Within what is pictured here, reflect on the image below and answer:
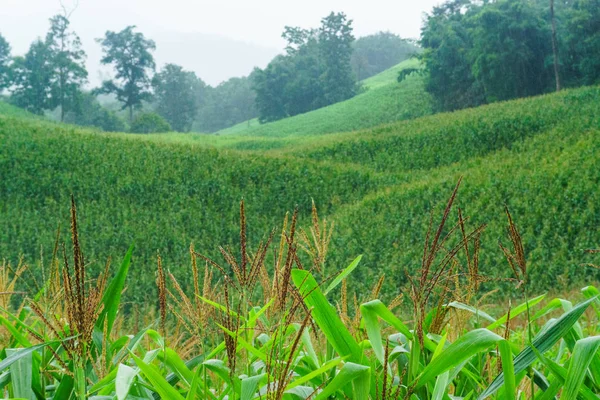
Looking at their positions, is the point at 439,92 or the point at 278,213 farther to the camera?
the point at 439,92

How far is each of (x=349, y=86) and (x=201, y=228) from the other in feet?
154

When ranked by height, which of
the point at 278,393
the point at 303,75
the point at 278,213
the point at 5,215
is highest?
the point at 303,75

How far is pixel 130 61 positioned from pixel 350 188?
142 ft

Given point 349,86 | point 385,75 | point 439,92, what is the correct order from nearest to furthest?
point 439,92 → point 349,86 → point 385,75

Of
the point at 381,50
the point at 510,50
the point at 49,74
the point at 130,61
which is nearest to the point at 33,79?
the point at 49,74

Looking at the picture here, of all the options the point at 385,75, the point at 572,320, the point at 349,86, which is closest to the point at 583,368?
the point at 572,320

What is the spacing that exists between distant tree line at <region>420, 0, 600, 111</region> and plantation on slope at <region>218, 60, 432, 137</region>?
6.12 meters

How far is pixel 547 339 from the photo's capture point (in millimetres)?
1018

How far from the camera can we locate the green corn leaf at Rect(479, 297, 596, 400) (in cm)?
97

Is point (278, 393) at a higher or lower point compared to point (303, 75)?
lower

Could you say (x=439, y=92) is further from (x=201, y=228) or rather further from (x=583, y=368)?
(x=583, y=368)

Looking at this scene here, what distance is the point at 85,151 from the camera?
20.1 m

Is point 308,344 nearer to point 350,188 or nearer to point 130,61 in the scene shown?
point 350,188

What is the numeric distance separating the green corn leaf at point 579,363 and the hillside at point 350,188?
33.4 ft
